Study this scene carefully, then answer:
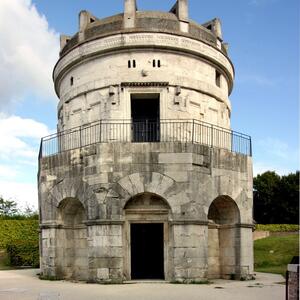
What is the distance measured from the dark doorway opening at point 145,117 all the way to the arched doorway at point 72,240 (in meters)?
4.22

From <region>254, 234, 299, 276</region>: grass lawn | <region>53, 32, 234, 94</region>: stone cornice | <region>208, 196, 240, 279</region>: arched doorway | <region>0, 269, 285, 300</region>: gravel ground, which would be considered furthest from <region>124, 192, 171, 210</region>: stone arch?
<region>254, 234, 299, 276</region>: grass lawn

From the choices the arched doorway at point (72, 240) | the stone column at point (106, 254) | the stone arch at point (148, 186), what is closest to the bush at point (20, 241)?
the arched doorway at point (72, 240)

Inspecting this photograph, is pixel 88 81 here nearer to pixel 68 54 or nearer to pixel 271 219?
pixel 68 54

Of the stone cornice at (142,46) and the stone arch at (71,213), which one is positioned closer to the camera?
the stone arch at (71,213)

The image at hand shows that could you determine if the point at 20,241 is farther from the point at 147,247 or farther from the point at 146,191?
the point at 146,191

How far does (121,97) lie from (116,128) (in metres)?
1.43

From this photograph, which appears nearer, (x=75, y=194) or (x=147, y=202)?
(x=147, y=202)

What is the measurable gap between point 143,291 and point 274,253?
18605 millimetres

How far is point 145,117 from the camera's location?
23.8 metres

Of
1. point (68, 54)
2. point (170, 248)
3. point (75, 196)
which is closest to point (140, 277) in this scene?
point (170, 248)

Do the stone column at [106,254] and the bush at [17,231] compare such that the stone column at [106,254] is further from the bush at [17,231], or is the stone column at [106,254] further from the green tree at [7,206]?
the green tree at [7,206]

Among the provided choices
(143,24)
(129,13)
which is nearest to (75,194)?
(143,24)

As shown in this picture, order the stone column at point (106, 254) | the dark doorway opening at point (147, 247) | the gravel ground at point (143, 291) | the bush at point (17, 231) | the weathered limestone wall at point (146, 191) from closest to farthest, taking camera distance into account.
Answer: the gravel ground at point (143, 291) < the stone column at point (106, 254) < the weathered limestone wall at point (146, 191) < the dark doorway opening at point (147, 247) < the bush at point (17, 231)

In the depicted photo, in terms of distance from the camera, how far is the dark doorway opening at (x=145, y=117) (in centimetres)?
2159
